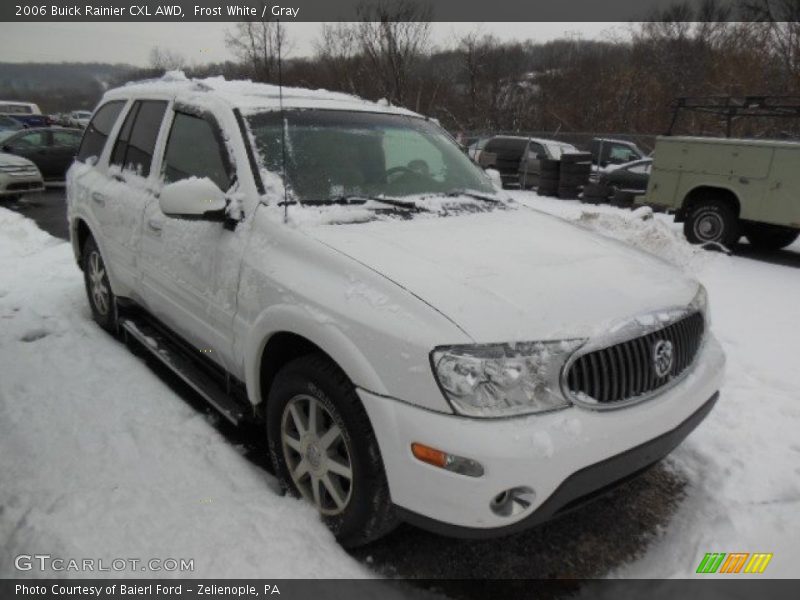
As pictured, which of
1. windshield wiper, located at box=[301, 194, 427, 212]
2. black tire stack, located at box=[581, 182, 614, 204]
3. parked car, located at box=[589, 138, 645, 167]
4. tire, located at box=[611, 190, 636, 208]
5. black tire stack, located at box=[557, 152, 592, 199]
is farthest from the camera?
parked car, located at box=[589, 138, 645, 167]

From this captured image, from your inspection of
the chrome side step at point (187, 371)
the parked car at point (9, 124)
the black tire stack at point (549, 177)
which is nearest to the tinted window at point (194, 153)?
the chrome side step at point (187, 371)

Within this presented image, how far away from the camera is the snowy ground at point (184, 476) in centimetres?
241

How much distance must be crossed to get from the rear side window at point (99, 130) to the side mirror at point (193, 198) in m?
2.13

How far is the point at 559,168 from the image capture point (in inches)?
586

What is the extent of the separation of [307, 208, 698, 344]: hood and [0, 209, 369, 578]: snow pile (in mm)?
1156

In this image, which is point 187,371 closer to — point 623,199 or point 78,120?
point 623,199

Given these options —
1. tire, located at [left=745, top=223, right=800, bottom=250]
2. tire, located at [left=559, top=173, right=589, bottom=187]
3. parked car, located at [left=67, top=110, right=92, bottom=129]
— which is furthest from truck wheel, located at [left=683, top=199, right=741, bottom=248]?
parked car, located at [left=67, top=110, right=92, bottom=129]

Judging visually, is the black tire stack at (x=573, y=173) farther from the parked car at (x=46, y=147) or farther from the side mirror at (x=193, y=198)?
the side mirror at (x=193, y=198)

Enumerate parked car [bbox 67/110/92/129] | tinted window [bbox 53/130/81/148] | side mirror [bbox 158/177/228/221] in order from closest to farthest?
1. side mirror [bbox 158/177/228/221]
2. tinted window [bbox 53/130/81/148]
3. parked car [bbox 67/110/92/129]

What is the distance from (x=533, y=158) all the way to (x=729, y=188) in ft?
26.9

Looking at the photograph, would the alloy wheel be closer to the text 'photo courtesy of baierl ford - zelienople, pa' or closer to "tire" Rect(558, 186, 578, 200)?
the text 'photo courtesy of baierl ford - zelienople, pa'

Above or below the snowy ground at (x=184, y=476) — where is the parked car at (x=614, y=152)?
above

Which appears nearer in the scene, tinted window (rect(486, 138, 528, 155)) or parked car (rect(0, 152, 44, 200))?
parked car (rect(0, 152, 44, 200))

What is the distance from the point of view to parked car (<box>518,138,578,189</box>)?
53.8 ft
